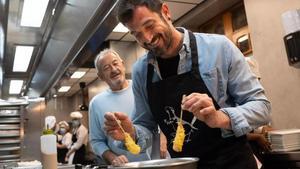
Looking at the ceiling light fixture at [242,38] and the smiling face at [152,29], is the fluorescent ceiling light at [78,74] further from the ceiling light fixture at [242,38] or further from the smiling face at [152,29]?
the smiling face at [152,29]

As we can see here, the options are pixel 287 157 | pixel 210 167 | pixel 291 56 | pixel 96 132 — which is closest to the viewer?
pixel 210 167

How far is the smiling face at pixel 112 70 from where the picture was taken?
2.28 m

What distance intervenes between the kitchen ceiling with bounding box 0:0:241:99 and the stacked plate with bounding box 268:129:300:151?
5.18 feet

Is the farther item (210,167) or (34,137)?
(34,137)

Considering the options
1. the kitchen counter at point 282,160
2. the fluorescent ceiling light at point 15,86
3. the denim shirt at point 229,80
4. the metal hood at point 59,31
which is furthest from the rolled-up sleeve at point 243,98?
the fluorescent ceiling light at point 15,86

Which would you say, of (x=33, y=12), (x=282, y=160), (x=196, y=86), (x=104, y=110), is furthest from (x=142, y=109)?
(x=33, y=12)

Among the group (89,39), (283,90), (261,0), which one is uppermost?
(261,0)

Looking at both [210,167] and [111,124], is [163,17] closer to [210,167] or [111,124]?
[111,124]

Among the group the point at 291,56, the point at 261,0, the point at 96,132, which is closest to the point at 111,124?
the point at 96,132

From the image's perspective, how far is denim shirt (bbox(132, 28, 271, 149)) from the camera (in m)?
1.09

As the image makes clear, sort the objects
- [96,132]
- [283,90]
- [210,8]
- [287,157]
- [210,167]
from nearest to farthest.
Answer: [210,167] → [96,132] → [287,157] → [283,90] → [210,8]

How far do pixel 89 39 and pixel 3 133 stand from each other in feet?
3.70

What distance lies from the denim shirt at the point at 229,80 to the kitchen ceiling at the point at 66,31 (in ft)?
2.47

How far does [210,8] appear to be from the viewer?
4.36m
